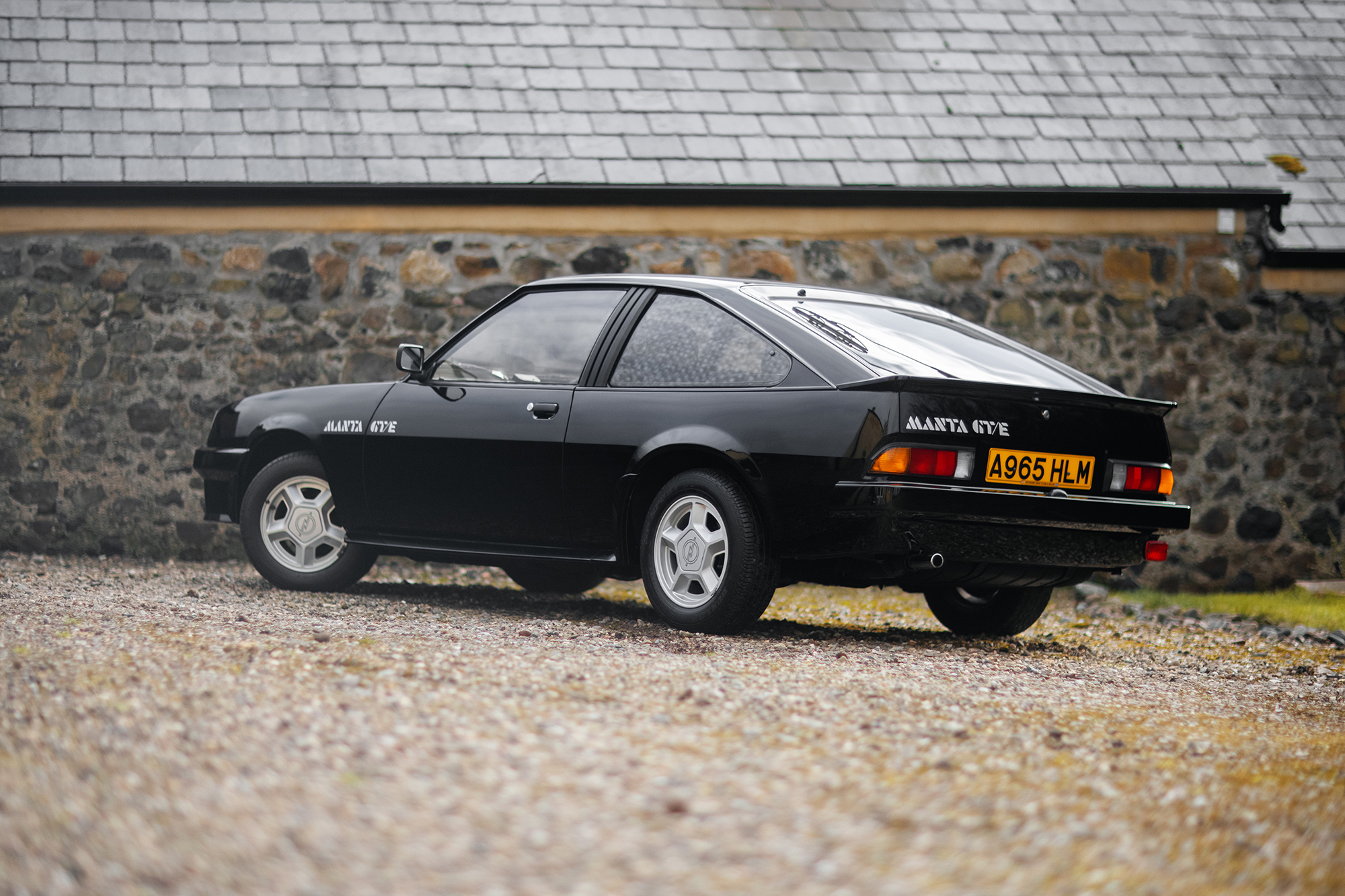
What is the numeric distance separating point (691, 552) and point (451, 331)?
4.33 metres

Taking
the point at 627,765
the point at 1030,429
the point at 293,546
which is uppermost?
the point at 1030,429

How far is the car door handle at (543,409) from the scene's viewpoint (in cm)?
581

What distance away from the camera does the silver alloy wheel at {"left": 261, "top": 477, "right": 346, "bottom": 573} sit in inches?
262

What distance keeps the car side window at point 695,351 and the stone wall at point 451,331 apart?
3.48 metres

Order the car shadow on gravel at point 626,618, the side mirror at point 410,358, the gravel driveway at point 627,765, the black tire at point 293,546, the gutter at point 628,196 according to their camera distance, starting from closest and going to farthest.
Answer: the gravel driveway at point 627,765
the car shadow on gravel at point 626,618
the side mirror at point 410,358
the black tire at point 293,546
the gutter at point 628,196

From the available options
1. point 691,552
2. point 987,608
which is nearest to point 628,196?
point 987,608

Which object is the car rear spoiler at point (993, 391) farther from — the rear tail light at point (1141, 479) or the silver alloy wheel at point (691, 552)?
the silver alloy wheel at point (691, 552)

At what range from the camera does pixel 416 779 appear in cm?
289

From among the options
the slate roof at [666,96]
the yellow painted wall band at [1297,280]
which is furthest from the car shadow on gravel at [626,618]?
the yellow painted wall band at [1297,280]

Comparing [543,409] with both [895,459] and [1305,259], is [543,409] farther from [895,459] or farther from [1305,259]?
[1305,259]

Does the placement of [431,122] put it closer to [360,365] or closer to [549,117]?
[549,117]

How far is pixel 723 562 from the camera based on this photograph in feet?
17.3

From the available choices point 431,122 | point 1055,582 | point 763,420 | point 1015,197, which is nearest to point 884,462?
point 763,420

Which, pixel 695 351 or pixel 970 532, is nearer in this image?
pixel 970 532
